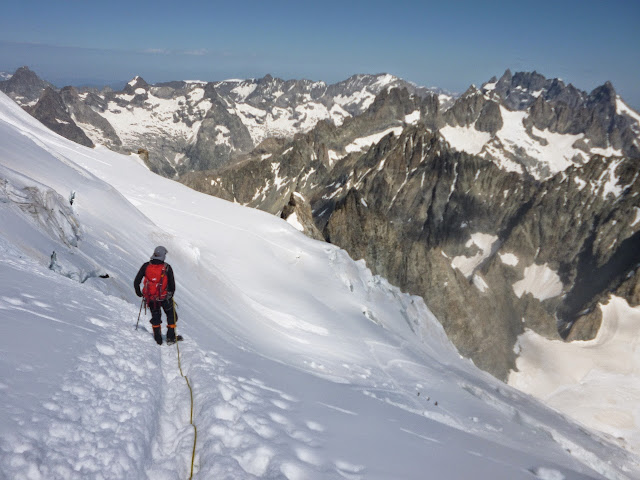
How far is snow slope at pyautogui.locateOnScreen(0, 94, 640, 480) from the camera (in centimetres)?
491

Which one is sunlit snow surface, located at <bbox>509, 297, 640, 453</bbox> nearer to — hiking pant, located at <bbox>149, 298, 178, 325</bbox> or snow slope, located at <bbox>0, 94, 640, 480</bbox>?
snow slope, located at <bbox>0, 94, 640, 480</bbox>

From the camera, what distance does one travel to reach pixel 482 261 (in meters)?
145

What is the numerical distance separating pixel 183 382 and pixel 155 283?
9.21ft

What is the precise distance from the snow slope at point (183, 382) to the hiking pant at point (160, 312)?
47 cm

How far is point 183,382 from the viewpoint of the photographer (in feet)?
24.8

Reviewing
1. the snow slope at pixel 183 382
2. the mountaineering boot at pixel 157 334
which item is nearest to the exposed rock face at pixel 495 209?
the snow slope at pixel 183 382

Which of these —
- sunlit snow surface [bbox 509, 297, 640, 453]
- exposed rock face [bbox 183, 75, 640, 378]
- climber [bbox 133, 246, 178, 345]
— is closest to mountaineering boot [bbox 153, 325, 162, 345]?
climber [bbox 133, 246, 178, 345]

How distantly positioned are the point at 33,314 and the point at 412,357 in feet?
72.3

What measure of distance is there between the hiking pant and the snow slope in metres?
0.47

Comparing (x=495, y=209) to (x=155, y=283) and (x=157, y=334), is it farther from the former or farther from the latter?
(x=157, y=334)

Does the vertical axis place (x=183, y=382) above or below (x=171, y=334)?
below

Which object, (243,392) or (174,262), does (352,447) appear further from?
(174,262)

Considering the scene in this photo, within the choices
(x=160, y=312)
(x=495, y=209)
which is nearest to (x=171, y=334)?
(x=160, y=312)

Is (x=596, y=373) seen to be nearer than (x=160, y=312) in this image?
No
